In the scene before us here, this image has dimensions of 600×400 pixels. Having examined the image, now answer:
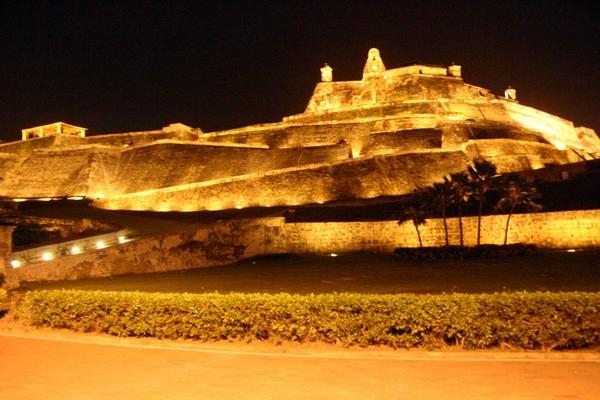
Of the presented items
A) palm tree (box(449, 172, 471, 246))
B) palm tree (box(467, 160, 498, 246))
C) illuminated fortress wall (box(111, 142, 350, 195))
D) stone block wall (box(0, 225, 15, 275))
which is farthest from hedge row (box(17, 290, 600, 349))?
illuminated fortress wall (box(111, 142, 350, 195))

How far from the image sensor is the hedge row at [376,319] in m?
Answer: 7.02

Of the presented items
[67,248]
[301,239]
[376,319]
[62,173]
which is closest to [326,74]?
[62,173]

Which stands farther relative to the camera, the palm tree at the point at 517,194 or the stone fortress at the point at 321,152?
the stone fortress at the point at 321,152

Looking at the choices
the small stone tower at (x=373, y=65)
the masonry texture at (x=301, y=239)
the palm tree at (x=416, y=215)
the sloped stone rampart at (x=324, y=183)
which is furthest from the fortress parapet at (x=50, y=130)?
the palm tree at (x=416, y=215)

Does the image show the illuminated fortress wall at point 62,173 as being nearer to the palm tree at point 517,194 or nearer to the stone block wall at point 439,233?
the stone block wall at point 439,233

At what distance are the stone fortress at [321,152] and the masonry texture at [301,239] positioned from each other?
28.0ft

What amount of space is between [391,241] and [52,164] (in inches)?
1248

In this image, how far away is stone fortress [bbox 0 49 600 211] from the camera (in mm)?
32062

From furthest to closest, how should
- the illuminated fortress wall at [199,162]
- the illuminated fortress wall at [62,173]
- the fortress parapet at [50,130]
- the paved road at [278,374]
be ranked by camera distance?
the fortress parapet at [50,130] → the illuminated fortress wall at [62,173] → the illuminated fortress wall at [199,162] → the paved road at [278,374]

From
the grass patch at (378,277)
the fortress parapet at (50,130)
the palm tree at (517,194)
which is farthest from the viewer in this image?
the fortress parapet at (50,130)

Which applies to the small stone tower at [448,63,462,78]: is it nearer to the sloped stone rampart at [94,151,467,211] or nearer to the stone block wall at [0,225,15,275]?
the sloped stone rampart at [94,151,467,211]

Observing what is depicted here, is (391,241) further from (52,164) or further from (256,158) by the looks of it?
(52,164)

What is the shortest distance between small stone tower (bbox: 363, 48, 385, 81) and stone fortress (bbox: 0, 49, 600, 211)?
0.16 m

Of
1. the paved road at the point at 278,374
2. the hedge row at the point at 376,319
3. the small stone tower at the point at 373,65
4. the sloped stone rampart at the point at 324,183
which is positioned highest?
the small stone tower at the point at 373,65
